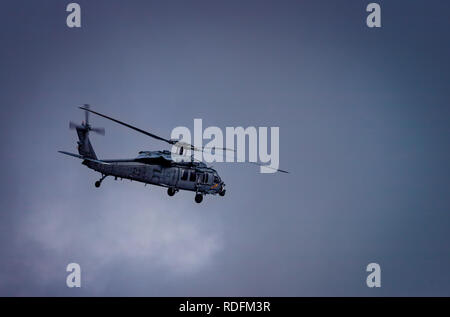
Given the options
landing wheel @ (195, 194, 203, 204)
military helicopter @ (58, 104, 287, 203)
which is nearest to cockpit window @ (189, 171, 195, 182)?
military helicopter @ (58, 104, 287, 203)

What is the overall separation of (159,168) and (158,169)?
0.20 meters

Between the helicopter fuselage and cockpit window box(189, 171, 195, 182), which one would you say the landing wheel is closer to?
the helicopter fuselage

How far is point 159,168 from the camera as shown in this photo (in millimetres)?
86000

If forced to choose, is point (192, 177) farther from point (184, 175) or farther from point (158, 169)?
point (158, 169)

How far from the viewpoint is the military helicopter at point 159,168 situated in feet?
268

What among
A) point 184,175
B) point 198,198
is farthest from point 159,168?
point 198,198

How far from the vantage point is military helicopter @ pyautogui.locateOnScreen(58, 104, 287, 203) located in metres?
81.8

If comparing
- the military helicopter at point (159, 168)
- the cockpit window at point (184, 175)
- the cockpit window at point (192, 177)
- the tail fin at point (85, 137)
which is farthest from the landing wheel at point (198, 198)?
the tail fin at point (85, 137)

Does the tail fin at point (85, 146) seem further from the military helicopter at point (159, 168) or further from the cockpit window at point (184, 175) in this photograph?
the cockpit window at point (184, 175)
